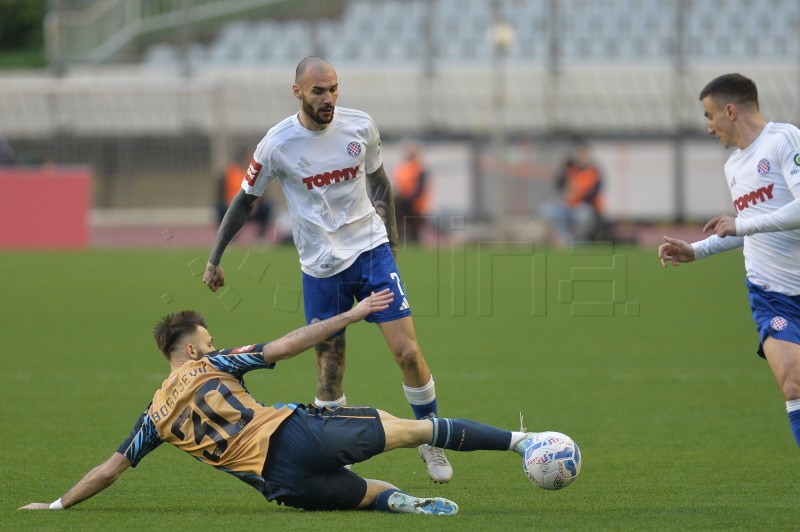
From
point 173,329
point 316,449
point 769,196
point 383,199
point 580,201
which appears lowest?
point 580,201

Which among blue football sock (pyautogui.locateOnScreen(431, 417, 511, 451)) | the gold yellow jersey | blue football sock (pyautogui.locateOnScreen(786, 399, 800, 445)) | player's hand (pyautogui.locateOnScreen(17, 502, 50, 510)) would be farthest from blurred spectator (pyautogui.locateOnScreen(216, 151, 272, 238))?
blue football sock (pyautogui.locateOnScreen(786, 399, 800, 445))

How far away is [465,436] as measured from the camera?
594cm

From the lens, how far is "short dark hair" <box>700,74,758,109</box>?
6273mm

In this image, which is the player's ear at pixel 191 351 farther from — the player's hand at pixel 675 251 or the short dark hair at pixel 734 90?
the short dark hair at pixel 734 90

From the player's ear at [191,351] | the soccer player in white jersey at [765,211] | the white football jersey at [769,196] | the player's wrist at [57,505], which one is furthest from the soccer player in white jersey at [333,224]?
the white football jersey at [769,196]

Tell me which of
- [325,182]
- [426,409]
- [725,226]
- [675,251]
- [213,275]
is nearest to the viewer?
[725,226]

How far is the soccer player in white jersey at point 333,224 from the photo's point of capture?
6836mm

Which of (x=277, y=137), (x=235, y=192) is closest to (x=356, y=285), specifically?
(x=277, y=137)

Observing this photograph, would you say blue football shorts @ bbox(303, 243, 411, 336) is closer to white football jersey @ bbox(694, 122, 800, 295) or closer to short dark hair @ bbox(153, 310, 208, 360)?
short dark hair @ bbox(153, 310, 208, 360)

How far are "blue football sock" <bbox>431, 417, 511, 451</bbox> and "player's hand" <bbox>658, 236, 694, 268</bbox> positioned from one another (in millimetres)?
1317

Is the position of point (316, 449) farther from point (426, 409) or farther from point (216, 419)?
point (426, 409)

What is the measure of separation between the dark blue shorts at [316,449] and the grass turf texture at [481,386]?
17 cm

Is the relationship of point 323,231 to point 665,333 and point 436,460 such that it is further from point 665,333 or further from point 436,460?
point 665,333

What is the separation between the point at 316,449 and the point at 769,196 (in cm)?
270
